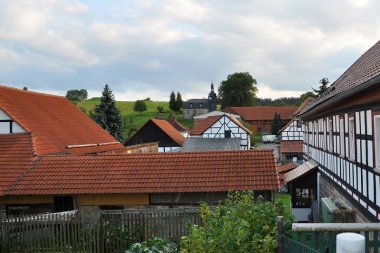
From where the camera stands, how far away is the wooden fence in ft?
40.2

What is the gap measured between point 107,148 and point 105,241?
14947 millimetres

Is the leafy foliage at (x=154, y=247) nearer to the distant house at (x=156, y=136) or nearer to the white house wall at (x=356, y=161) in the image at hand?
the white house wall at (x=356, y=161)

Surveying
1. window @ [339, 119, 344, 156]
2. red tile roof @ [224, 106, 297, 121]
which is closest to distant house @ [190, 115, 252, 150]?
window @ [339, 119, 344, 156]

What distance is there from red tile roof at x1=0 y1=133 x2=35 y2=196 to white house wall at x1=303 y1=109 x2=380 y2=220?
37.8 ft

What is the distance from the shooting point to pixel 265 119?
8712cm

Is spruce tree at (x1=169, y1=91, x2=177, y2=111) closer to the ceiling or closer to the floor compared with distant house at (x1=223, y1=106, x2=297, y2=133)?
closer to the ceiling

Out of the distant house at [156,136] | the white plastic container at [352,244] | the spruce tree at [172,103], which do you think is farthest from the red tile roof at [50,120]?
the spruce tree at [172,103]

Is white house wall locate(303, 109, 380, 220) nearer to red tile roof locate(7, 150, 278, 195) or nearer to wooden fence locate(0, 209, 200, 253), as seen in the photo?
red tile roof locate(7, 150, 278, 195)

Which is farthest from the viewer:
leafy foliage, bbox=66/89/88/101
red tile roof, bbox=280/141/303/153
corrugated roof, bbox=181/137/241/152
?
leafy foliage, bbox=66/89/88/101

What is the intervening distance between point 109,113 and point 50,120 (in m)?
20.3

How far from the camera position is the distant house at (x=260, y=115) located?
285 ft

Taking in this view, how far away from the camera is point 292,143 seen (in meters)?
51.8

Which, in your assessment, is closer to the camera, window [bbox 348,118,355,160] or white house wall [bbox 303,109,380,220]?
white house wall [bbox 303,109,380,220]

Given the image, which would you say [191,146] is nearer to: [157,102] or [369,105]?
[369,105]
